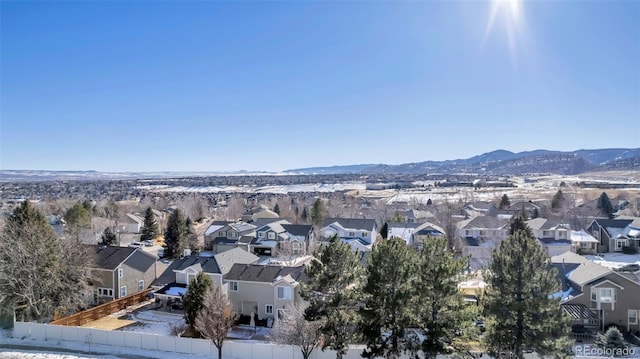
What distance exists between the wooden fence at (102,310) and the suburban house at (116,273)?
1.55m

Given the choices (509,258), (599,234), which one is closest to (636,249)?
(599,234)

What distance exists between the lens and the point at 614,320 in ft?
89.8

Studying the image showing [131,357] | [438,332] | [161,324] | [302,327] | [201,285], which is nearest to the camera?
[438,332]

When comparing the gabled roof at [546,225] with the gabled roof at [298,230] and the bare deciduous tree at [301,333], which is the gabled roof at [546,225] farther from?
the bare deciduous tree at [301,333]

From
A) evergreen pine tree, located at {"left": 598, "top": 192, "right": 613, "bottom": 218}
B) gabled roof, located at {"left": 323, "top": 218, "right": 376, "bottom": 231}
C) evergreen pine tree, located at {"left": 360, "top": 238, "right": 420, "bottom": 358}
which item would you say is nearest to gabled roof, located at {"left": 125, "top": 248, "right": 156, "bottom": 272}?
evergreen pine tree, located at {"left": 360, "top": 238, "right": 420, "bottom": 358}

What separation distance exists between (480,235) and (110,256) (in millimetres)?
44736

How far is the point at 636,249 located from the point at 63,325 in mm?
62164

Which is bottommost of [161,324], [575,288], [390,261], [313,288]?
[161,324]

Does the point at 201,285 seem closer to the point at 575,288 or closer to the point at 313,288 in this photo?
the point at 313,288

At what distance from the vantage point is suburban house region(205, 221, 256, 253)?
5069cm

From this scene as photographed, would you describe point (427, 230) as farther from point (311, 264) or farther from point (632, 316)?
point (311, 264)

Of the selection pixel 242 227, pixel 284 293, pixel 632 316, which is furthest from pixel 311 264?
pixel 242 227

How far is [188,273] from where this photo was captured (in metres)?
32.6

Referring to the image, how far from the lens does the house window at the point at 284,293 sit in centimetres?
2933
